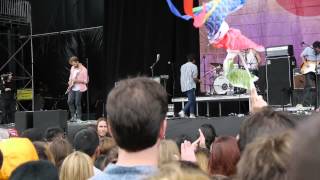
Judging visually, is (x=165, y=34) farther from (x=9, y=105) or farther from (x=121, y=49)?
(x=9, y=105)

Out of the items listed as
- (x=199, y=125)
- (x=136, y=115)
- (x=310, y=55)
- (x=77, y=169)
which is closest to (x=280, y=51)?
(x=310, y=55)

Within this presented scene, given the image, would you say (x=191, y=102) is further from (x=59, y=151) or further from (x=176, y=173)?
(x=176, y=173)

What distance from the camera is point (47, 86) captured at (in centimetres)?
1727

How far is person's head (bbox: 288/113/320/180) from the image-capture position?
78 cm

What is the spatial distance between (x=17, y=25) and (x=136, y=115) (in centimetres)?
1558

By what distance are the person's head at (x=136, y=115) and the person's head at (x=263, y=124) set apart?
1.18ft

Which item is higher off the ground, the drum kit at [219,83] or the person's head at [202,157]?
the drum kit at [219,83]

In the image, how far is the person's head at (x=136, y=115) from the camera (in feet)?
6.04

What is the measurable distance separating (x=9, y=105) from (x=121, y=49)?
12.0 feet

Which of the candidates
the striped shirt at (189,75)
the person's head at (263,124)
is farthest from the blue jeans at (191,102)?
the person's head at (263,124)

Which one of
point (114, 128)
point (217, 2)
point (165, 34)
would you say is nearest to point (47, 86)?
point (165, 34)

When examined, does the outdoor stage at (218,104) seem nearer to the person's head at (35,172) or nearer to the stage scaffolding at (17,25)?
the stage scaffolding at (17,25)

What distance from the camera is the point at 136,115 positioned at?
1.84 m

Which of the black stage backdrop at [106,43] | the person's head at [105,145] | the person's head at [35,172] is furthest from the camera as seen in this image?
the black stage backdrop at [106,43]
